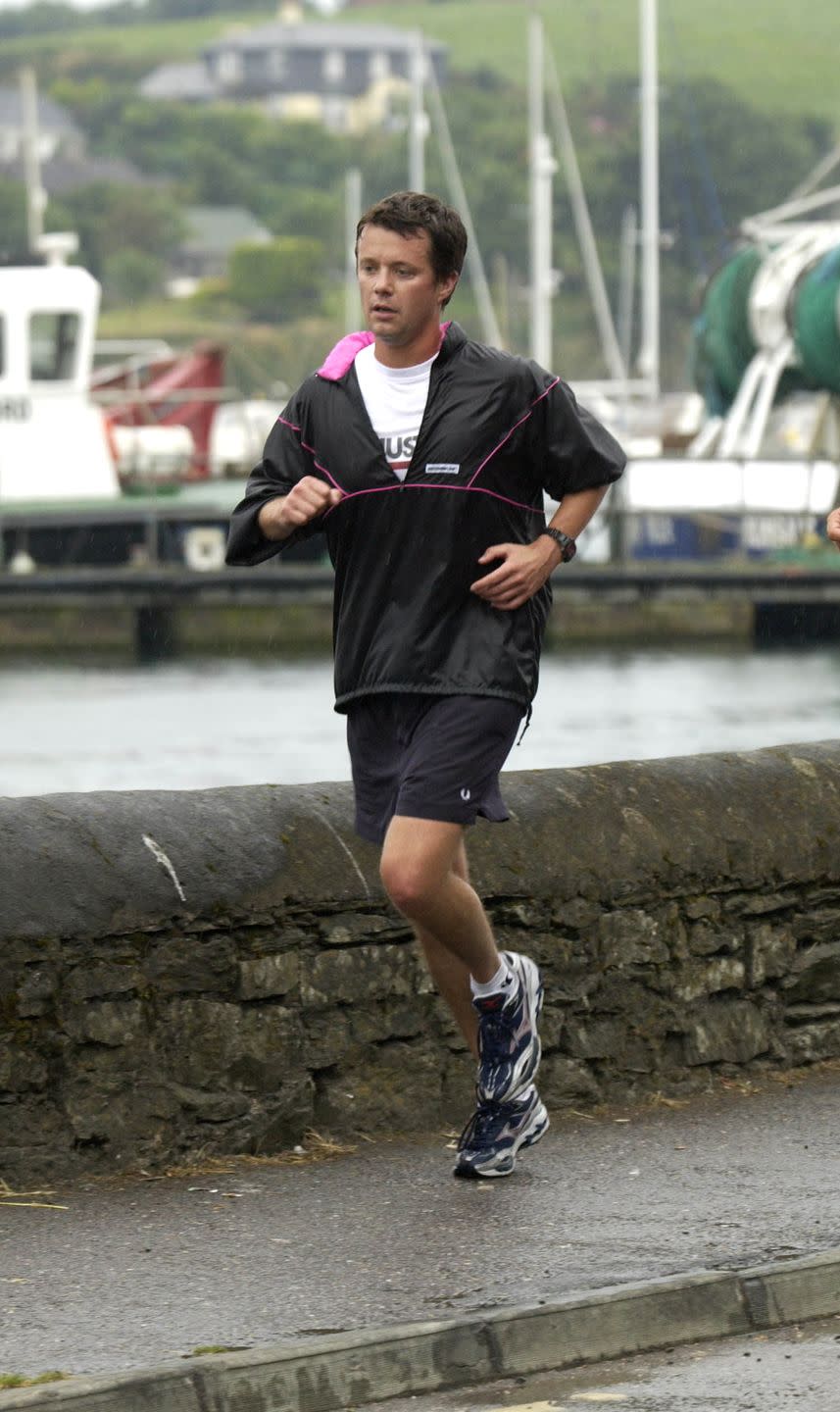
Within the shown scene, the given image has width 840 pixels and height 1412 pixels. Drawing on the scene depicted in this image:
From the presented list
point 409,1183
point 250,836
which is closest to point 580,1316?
point 409,1183

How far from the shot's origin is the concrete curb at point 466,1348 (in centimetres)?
416

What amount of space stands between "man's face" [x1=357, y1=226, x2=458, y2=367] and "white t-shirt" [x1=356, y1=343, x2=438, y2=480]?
0.22 feet

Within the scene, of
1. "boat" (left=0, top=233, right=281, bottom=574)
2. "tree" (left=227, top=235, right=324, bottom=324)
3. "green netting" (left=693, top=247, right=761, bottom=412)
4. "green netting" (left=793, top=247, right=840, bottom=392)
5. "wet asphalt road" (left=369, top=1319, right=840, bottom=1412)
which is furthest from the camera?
"tree" (left=227, top=235, right=324, bottom=324)

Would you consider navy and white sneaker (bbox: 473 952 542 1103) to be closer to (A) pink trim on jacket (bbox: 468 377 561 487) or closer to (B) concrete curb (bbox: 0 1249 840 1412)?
(B) concrete curb (bbox: 0 1249 840 1412)

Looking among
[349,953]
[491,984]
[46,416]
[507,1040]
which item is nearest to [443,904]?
[491,984]

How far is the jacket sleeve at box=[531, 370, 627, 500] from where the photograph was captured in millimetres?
5312

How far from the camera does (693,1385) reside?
4430 mm

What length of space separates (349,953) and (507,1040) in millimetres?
485

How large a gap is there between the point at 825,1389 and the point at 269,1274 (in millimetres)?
980

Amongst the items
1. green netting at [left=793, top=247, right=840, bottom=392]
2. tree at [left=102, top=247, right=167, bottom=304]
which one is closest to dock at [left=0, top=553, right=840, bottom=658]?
green netting at [left=793, top=247, right=840, bottom=392]

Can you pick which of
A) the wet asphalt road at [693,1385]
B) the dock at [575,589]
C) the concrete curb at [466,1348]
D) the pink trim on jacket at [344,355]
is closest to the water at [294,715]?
the dock at [575,589]

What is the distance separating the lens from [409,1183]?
5.52 metres

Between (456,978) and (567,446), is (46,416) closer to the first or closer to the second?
(456,978)

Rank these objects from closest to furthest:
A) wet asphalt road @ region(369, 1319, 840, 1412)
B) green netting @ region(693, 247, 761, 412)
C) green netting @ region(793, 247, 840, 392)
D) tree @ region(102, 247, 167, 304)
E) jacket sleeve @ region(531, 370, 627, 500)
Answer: wet asphalt road @ region(369, 1319, 840, 1412)
jacket sleeve @ region(531, 370, 627, 500)
green netting @ region(793, 247, 840, 392)
green netting @ region(693, 247, 761, 412)
tree @ region(102, 247, 167, 304)
